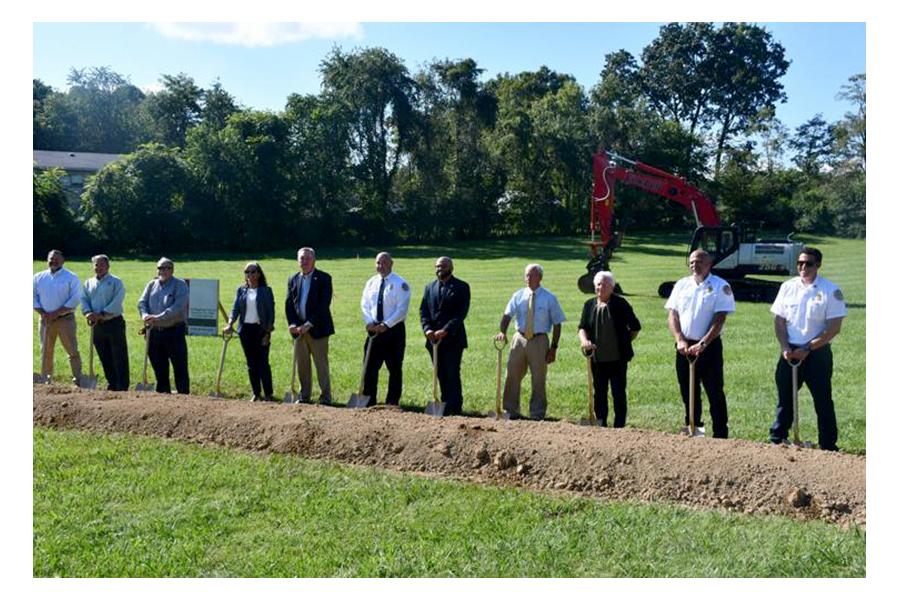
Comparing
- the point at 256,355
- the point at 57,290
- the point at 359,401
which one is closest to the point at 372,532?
the point at 359,401

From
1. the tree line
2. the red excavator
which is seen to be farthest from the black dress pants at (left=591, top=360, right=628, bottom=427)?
the tree line

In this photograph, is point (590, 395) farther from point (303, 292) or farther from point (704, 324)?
point (303, 292)

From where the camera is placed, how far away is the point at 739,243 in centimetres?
2161

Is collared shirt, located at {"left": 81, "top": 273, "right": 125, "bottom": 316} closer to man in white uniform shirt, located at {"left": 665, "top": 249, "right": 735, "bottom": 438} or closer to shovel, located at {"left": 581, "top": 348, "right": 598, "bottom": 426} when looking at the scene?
shovel, located at {"left": 581, "top": 348, "right": 598, "bottom": 426}

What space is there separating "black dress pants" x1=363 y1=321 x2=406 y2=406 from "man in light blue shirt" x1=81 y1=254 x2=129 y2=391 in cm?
322

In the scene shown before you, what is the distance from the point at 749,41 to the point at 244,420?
3016 cm

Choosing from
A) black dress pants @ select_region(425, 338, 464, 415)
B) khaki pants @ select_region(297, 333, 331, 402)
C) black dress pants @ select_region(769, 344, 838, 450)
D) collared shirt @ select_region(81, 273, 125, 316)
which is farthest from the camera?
collared shirt @ select_region(81, 273, 125, 316)

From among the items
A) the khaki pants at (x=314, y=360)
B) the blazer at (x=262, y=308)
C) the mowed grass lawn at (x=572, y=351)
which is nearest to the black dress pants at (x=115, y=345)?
the mowed grass lawn at (x=572, y=351)

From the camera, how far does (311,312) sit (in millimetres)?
9914

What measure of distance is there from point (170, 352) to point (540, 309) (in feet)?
14.6

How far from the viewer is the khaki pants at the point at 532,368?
30.0 ft

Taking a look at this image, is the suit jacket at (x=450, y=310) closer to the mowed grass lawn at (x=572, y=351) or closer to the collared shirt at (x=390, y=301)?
the collared shirt at (x=390, y=301)

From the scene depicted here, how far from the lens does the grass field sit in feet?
17.7

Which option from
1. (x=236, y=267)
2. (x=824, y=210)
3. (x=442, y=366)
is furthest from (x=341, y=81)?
(x=442, y=366)
